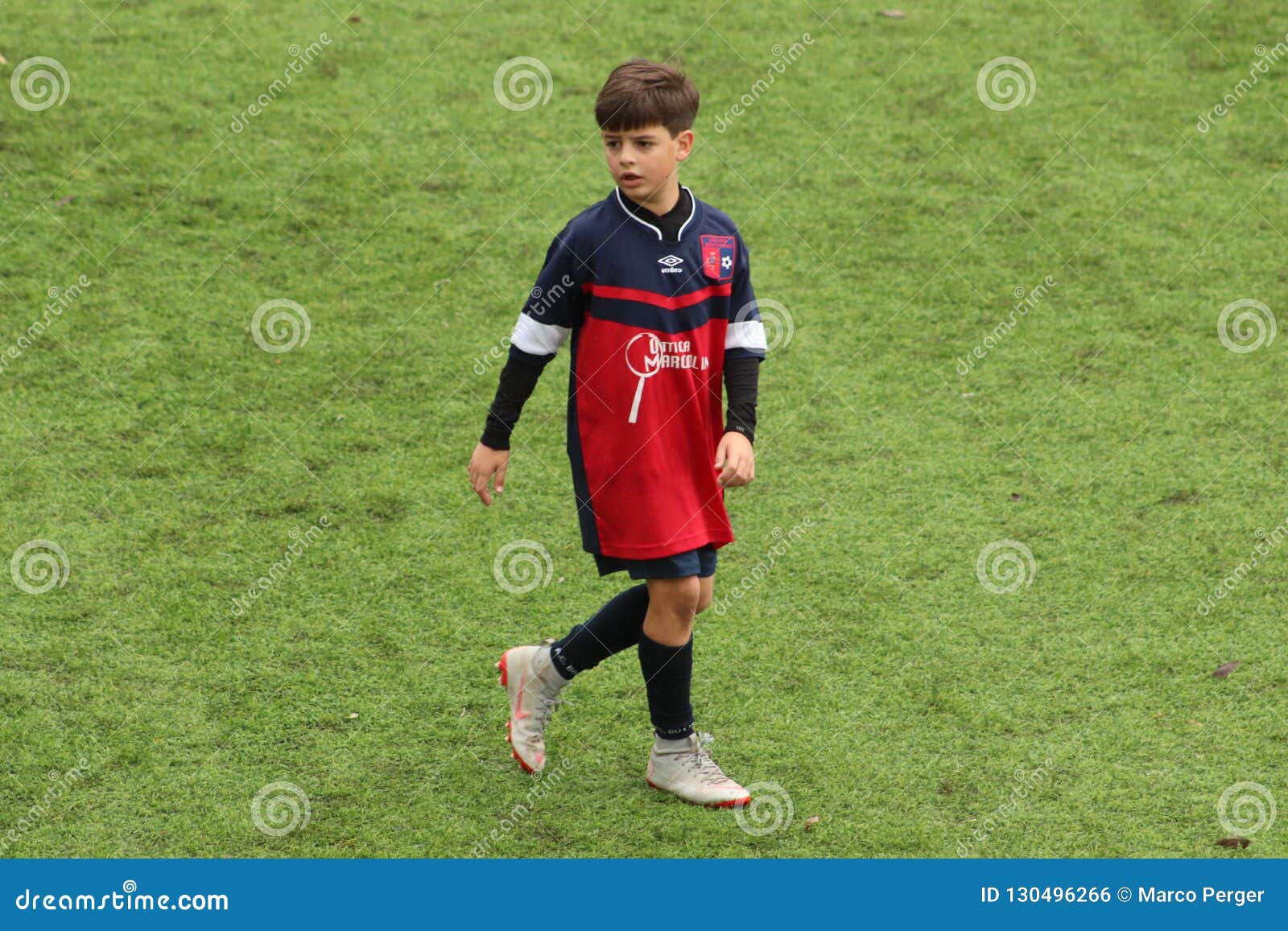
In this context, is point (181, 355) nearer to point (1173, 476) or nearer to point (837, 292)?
point (837, 292)

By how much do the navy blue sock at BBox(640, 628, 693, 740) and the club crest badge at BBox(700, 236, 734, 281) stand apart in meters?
0.92

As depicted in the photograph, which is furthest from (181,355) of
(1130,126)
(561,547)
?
A: (1130,126)

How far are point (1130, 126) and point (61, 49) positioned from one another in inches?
225

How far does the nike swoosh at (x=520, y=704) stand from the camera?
3.95 meters

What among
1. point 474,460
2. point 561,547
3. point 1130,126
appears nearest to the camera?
point 474,460

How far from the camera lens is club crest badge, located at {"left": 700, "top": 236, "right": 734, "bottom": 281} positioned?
3.50 metres

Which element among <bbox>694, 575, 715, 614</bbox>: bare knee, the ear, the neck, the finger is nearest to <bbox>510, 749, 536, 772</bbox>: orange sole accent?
<bbox>694, 575, 715, 614</bbox>: bare knee

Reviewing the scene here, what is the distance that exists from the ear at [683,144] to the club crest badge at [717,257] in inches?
7.9

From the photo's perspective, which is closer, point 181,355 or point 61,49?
point 181,355

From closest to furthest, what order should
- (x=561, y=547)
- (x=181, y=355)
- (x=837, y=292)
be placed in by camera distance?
(x=561, y=547) < (x=181, y=355) < (x=837, y=292)

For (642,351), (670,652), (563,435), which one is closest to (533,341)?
(642,351)

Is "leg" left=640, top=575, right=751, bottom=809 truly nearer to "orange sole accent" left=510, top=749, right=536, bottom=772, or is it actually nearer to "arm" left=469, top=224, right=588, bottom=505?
"orange sole accent" left=510, top=749, right=536, bottom=772

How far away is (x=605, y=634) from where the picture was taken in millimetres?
3838

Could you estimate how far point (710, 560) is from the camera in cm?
369
